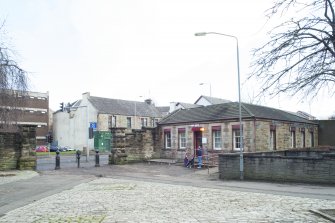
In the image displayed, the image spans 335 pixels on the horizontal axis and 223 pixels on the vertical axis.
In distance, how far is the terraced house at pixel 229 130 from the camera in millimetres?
29359

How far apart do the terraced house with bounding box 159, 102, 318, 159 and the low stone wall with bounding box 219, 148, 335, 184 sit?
7.48 m

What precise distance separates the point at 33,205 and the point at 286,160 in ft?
41.8

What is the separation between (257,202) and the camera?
41.3 ft

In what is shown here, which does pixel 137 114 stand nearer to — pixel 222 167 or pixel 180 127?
pixel 180 127

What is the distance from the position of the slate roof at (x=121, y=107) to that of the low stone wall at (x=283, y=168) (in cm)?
4577

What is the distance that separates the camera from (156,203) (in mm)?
12664

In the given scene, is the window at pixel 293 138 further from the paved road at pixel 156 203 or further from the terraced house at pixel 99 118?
the terraced house at pixel 99 118

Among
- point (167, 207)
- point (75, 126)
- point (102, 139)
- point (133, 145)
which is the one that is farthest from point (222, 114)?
point (75, 126)

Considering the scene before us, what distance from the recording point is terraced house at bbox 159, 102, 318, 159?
2936 centimetres

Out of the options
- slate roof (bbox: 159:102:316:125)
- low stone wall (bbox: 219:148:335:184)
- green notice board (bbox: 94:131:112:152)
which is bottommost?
low stone wall (bbox: 219:148:335:184)

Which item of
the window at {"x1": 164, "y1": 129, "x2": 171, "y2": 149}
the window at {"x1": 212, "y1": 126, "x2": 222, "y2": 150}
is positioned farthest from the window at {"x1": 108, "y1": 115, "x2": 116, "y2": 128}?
the window at {"x1": 212, "y1": 126, "x2": 222, "y2": 150}

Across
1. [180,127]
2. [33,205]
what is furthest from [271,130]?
[33,205]

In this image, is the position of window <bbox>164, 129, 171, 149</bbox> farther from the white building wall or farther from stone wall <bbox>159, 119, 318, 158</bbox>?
the white building wall

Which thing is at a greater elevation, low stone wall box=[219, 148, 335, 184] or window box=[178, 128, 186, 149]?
window box=[178, 128, 186, 149]
